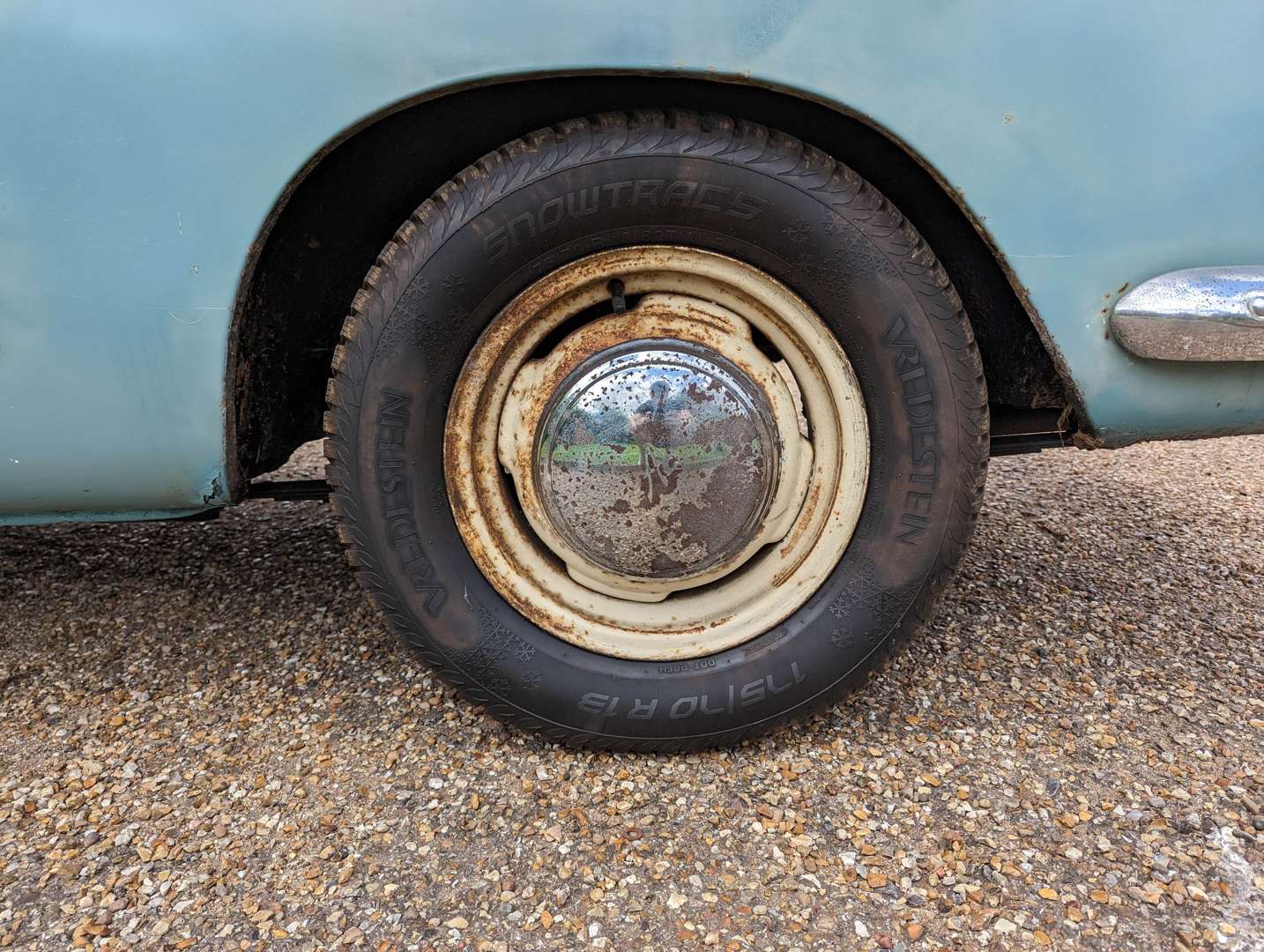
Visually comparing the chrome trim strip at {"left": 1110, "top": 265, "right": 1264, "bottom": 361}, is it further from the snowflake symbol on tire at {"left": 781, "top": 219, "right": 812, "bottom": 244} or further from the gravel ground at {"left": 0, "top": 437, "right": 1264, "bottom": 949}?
the gravel ground at {"left": 0, "top": 437, "right": 1264, "bottom": 949}

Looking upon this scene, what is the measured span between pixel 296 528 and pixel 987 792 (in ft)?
6.84

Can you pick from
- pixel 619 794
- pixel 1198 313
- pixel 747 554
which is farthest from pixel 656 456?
pixel 1198 313

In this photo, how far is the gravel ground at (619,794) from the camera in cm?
139

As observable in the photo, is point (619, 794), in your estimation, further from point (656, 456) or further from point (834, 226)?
point (834, 226)

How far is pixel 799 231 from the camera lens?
1.53 meters

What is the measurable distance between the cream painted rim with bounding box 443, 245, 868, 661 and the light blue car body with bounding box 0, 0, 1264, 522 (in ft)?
1.08

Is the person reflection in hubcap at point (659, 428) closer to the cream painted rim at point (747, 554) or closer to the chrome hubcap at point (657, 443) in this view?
the chrome hubcap at point (657, 443)

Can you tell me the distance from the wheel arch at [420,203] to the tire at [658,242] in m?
0.07

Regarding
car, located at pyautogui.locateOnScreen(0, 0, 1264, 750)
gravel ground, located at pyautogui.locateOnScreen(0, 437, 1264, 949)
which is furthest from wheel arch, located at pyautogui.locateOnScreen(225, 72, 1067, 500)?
gravel ground, located at pyautogui.locateOnScreen(0, 437, 1264, 949)

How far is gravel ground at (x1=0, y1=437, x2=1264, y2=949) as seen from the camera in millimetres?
1388

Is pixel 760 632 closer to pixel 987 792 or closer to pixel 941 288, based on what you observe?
pixel 987 792

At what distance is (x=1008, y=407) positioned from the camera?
1.88m

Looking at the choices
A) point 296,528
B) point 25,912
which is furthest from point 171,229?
point 296,528

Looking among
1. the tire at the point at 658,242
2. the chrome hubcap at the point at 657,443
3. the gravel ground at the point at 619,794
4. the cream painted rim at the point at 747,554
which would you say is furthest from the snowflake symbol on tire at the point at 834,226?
the gravel ground at the point at 619,794
